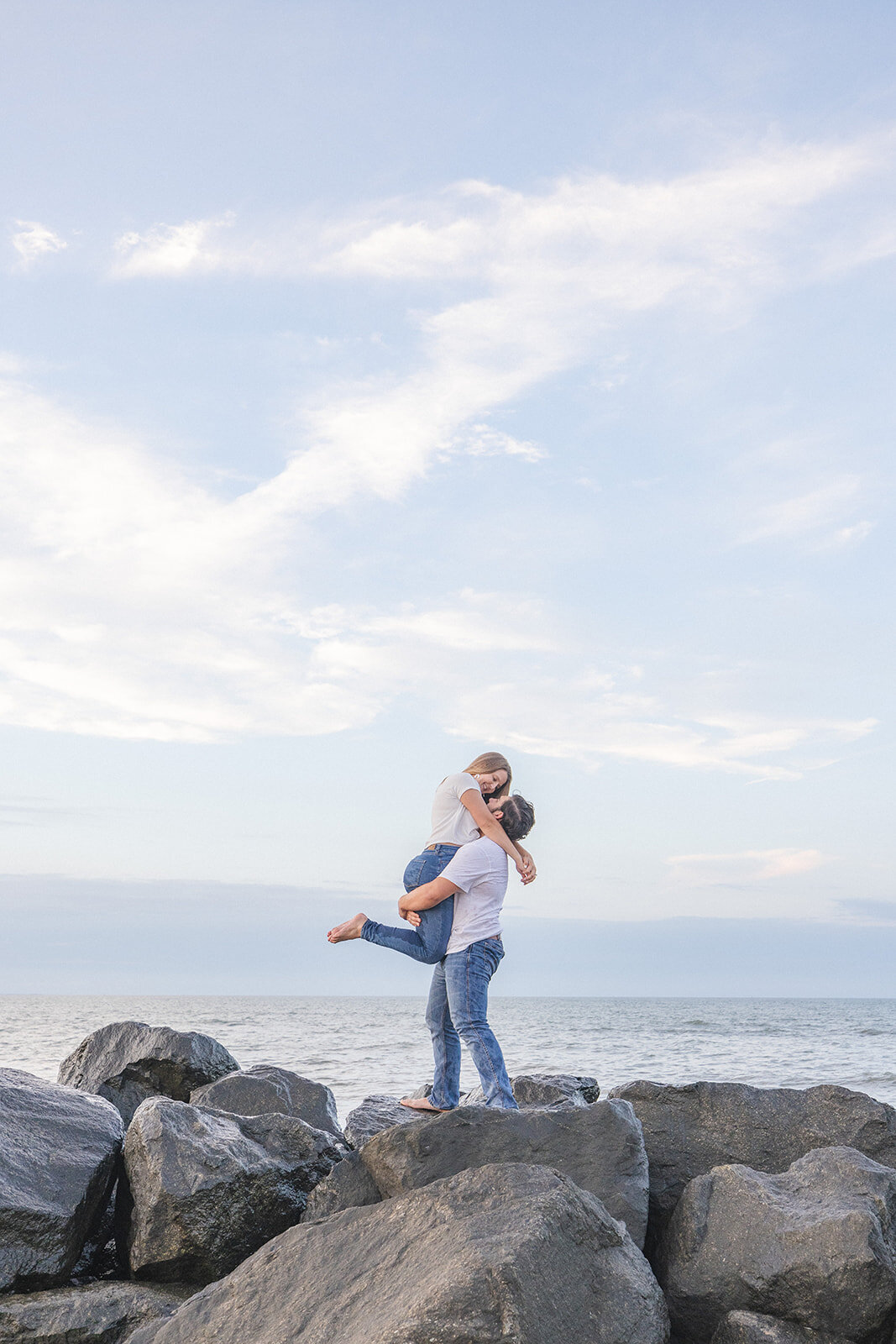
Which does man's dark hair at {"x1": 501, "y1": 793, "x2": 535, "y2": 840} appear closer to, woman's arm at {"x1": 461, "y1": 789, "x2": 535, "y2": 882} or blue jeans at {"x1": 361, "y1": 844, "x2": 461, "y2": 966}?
woman's arm at {"x1": 461, "y1": 789, "x2": 535, "y2": 882}

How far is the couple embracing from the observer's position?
231 inches

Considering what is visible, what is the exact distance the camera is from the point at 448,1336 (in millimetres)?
3250

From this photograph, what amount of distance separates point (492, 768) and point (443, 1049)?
1702 mm

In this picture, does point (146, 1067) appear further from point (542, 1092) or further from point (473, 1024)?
point (473, 1024)

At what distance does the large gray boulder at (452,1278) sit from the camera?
3.35m

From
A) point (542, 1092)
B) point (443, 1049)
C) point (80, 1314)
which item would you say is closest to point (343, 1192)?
point (443, 1049)

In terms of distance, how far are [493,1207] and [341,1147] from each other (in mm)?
2550

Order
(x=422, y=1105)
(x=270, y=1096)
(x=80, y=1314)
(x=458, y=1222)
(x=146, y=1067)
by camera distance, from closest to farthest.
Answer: (x=458, y=1222) < (x=80, y=1314) < (x=422, y=1105) < (x=270, y=1096) < (x=146, y=1067)

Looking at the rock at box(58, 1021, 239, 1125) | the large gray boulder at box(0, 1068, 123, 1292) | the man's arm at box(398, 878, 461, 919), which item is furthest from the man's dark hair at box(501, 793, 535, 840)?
the rock at box(58, 1021, 239, 1125)

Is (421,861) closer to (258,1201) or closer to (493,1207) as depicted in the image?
(258,1201)

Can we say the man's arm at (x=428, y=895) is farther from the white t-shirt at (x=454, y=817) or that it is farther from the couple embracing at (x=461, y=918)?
the white t-shirt at (x=454, y=817)

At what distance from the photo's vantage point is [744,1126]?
246 inches

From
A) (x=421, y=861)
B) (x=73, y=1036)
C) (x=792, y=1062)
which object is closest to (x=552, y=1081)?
(x=421, y=861)

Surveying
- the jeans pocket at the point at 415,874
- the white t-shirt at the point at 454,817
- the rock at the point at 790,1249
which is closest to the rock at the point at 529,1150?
the rock at the point at 790,1249
